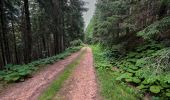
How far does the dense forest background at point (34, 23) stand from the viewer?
1553 cm

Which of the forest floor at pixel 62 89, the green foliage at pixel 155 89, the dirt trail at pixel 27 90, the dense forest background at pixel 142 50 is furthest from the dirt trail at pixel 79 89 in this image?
the green foliage at pixel 155 89

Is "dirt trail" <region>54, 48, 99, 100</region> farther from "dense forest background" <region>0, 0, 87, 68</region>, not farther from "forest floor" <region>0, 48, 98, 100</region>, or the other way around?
"dense forest background" <region>0, 0, 87, 68</region>

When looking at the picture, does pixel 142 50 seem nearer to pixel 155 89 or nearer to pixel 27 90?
pixel 155 89

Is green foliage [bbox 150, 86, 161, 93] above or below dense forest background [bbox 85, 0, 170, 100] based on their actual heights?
below

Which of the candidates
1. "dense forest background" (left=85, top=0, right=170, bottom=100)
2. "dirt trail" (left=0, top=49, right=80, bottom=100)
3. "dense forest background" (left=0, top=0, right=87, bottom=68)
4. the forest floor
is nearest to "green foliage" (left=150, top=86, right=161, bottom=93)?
"dense forest background" (left=85, top=0, right=170, bottom=100)

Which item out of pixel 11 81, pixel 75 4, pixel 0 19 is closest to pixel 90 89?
pixel 11 81

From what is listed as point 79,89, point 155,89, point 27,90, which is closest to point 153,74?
point 155,89

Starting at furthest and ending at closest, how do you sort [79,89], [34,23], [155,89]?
1. [34,23]
2. [79,89]
3. [155,89]

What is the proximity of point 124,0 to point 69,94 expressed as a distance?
8592 millimetres

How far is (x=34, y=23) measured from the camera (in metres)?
27.5

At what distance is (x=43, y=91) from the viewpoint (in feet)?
22.9

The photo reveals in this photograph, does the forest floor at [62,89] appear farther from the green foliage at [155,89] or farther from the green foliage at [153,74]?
the green foliage at [155,89]

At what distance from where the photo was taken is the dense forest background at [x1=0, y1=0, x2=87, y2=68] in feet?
50.9

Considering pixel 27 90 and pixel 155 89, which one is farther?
pixel 27 90
